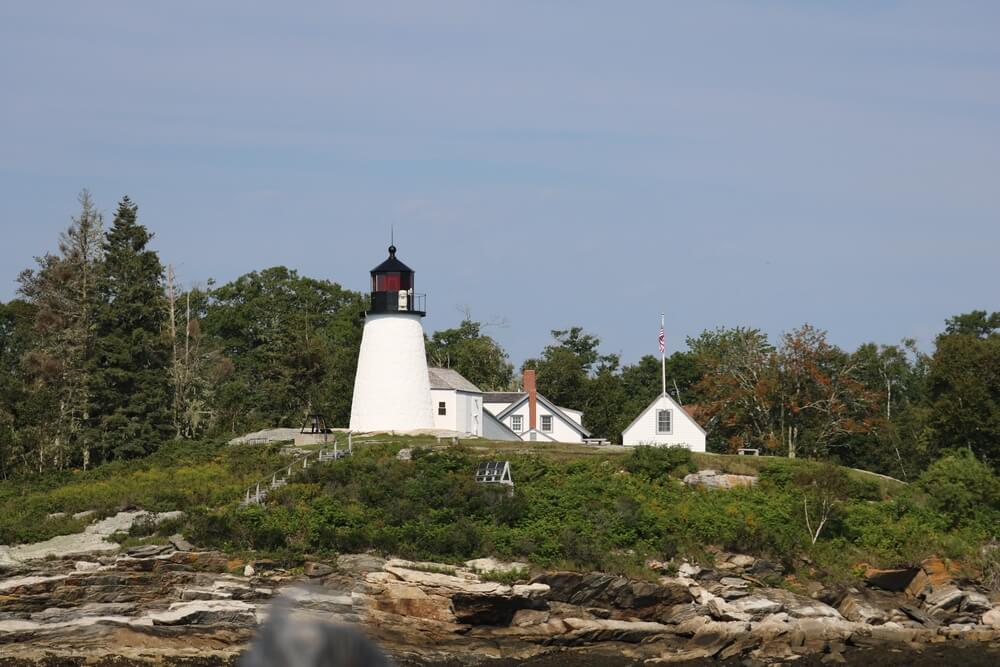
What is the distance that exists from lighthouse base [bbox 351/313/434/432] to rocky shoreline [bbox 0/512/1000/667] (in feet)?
57.0

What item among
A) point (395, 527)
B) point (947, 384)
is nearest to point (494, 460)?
point (395, 527)

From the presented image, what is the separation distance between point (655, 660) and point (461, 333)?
5066 cm

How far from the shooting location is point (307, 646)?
1.79 meters

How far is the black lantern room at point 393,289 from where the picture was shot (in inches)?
1946

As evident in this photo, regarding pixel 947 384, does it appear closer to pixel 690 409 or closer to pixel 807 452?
pixel 807 452

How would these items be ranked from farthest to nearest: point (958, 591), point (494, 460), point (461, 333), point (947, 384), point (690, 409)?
point (461, 333) → point (690, 409) → point (947, 384) → point (494, 460) → point (958, 591)

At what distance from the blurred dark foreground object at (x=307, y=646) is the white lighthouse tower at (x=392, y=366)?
46.9 metres

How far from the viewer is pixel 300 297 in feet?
259

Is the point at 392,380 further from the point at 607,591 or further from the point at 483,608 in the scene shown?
the point at 483,608

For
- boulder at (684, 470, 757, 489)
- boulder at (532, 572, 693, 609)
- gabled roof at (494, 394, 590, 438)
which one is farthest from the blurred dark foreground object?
gabled roof at (494, 394, 590, 438)

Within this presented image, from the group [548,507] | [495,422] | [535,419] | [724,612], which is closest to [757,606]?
[724,612]

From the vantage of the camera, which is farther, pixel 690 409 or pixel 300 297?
pixel 300 297

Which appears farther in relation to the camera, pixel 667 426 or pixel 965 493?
pixel 667 426

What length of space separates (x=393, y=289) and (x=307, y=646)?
4811 centimetres
